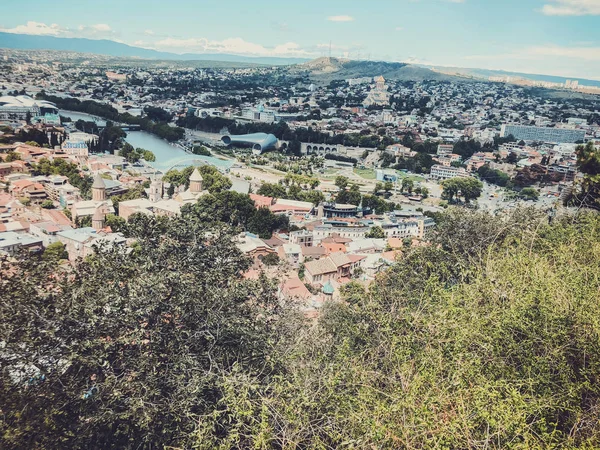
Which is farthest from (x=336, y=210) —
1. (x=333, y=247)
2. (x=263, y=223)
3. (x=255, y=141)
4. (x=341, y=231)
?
(x=255, y=141)

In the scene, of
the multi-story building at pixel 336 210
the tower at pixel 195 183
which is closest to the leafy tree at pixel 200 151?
the tower at pixel 195 183

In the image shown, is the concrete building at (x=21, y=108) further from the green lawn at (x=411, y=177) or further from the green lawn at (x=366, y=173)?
the green lawn at (x=411, y=177)

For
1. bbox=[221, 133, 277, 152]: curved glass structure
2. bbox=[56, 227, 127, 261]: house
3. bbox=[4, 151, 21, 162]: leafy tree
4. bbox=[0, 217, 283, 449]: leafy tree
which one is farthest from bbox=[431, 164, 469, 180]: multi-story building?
bbox=[0, 217, 283, 449]: leafy tree

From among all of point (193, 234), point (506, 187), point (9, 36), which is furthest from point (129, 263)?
point (9, 36)

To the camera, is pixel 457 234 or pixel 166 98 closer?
→ pixel 457 234

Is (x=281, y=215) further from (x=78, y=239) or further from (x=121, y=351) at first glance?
(x=121, y=351)

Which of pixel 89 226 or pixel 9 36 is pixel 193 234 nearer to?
pixel 89 226
